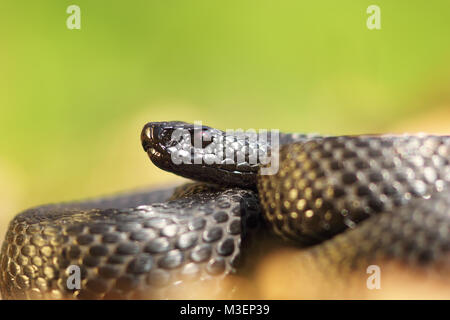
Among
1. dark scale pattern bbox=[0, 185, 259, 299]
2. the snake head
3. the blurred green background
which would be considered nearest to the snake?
dark scale pattern bbox=[0, 185, 259, 299]

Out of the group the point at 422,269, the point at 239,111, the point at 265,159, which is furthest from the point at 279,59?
the point at 422,269

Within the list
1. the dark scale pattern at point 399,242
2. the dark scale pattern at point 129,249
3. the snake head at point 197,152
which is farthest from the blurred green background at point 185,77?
the dark scale pattern at point 399,242

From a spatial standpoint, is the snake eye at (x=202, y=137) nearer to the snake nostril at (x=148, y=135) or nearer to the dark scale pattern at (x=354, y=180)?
the snake nostril at (x=148, y=135)

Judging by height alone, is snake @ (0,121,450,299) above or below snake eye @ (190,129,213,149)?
below

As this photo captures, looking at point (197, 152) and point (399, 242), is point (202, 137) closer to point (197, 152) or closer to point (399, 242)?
point (197, 152)

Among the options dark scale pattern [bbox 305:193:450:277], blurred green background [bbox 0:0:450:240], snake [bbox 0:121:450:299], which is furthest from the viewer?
blurred green background [bbox 0:0:450:240]

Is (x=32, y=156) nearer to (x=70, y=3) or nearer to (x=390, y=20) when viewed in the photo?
(x=70, y=3)

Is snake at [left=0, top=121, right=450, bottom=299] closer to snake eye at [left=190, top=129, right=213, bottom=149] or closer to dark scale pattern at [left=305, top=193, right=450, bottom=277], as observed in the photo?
dark scale pattern at [left=305, top=193, right=450, bottom=277]
